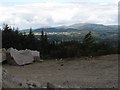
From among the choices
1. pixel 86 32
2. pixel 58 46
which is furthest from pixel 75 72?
pixel 86 32

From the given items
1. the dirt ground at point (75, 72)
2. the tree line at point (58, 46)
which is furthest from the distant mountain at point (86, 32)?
the dirt ground at point (75, 72)

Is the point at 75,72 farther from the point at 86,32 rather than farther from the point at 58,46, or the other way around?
the point at 86,32

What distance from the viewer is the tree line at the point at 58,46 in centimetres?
2234

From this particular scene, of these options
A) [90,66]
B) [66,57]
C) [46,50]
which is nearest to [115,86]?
[90,66]

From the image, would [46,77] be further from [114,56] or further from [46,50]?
[46,50]

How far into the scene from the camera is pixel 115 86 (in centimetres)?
1253

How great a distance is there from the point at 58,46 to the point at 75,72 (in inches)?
340

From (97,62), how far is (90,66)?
40.8 inches

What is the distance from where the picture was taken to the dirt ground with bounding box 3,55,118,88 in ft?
43.8

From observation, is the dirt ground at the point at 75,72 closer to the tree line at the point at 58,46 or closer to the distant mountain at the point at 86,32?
the tree line at the point at 58,46

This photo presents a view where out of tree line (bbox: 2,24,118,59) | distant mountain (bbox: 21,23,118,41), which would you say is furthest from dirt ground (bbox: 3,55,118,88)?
distant mountain (bbox: 21,23,118,41)

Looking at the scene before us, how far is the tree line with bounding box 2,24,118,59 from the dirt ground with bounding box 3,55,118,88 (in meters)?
1.51

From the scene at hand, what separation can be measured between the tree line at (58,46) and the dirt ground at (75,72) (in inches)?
59.3

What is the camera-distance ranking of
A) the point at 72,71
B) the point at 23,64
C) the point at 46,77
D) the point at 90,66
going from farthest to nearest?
1. the point at 23,64
2. the point at 90,66
3. the point at 72,71
4. the point at 46,77
